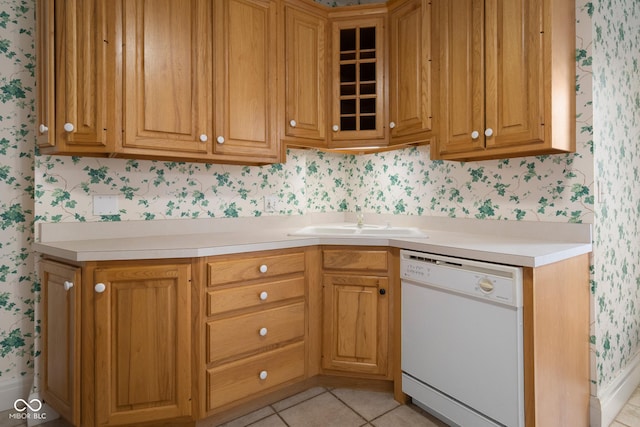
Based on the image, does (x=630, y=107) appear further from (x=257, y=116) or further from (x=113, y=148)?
(x=113, y=148)

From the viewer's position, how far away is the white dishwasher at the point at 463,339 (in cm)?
141

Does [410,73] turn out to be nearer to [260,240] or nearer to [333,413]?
[260,240]

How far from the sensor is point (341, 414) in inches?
73.2

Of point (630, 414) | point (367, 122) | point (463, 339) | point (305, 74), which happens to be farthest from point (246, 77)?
point (630, 414)

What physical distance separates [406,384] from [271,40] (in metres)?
2.08

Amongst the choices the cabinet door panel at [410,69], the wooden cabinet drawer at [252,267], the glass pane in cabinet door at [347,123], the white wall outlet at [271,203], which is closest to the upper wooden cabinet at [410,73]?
the cabinet door panel at [410,69]

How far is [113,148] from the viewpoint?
5.59 ft

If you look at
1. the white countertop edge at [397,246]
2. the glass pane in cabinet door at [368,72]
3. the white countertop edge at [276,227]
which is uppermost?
the glass pane in cabinet door at [368,72]

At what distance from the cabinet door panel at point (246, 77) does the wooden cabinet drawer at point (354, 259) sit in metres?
0.70

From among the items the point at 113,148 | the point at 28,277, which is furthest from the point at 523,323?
the point at 28,277

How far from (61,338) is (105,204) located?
2.30 feet

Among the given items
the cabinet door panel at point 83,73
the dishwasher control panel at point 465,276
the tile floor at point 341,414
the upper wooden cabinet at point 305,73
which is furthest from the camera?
the upper wooden cabinet at point 305,73

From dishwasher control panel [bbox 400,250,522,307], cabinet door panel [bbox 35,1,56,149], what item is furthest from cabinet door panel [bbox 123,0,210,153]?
dishwasher control panel [bbox 400,250,522,307]

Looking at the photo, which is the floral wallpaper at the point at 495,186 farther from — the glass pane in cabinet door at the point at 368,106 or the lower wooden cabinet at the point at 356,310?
the lower wooden cabinet at the point at 356,310
